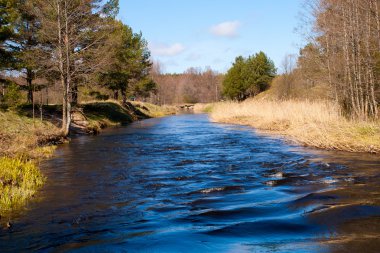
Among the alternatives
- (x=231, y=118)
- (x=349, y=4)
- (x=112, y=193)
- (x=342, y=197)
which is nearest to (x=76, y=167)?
(x=112, y=193)

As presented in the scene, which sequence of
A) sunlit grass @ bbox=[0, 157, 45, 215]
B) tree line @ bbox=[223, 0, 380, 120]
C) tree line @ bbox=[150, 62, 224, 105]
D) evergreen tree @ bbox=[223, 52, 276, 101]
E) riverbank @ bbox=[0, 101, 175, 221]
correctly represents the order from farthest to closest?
tree line @ bbox=[150, 62, 224, 105], evergreen tree @ bbox=[223, 52, 276, 101], tree line @ bbox=[223, 0, 380, 120], riverbank @ bbox=[0, 101, 175, 221], sunlit grass @ bbox=[0, 157, 45, 215]

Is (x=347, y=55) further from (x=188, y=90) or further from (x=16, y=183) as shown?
(x=188, y=90)

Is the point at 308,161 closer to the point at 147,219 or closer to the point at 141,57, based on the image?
the point at 147,219

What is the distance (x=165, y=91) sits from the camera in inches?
4171

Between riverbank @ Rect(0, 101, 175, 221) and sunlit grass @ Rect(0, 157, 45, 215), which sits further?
riverbank @ Rect(0, 101, 175, 221)

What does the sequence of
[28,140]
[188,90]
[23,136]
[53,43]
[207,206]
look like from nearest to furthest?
1. [207,206]
2. [28,140]
3. [23,136]
4. [53,43]
5. [188,90]

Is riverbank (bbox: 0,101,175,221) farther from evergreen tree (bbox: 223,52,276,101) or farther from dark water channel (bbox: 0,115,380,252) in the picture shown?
evergreen tree (bbox: 223,52,276,101)

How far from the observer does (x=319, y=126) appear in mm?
16422

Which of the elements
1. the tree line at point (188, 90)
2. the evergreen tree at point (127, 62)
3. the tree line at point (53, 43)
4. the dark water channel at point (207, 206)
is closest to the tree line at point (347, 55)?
the dark water channel at point (207, 206)

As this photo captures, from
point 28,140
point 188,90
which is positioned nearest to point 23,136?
point 28,140

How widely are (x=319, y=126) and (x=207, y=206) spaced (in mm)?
10272

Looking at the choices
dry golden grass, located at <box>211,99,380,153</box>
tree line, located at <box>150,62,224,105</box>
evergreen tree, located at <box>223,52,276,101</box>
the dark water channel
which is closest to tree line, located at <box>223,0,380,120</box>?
dry golden grass, located at <box>211,99,380,153</box>

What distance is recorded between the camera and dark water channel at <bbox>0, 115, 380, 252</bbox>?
5684 mm

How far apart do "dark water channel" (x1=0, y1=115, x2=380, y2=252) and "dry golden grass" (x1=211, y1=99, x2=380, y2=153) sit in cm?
134
